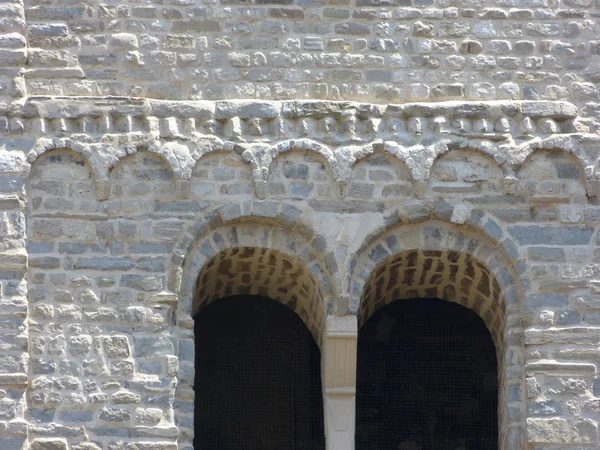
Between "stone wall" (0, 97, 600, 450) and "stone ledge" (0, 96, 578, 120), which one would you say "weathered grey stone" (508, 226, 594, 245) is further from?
"stone ledge" (0, 96, 578, 120)

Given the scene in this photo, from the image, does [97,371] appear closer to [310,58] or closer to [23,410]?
[23,410]

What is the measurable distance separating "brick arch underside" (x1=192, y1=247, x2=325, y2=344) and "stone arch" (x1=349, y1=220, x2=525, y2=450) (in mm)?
372

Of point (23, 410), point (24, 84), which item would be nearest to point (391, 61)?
point (24, 84)

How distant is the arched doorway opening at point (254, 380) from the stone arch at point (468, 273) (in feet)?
6.84

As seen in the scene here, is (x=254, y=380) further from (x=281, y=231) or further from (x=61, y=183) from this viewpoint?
(x=61, y=183)

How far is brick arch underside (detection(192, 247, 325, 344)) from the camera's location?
1416 centimetres

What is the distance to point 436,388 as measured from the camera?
16.5 meters

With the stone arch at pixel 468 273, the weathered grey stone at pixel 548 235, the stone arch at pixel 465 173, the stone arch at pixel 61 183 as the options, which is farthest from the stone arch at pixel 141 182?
the weathered grey stone at pixel 548 235

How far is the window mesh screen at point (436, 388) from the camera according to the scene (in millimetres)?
16469

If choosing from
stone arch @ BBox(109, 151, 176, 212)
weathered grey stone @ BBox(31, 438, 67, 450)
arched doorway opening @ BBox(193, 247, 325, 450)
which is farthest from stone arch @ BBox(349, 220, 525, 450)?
weathered grey stone @ BBox(31, 438, 67, 450)

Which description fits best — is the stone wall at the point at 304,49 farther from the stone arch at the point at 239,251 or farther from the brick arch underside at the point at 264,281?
the brick arch underside at the point at 264,281

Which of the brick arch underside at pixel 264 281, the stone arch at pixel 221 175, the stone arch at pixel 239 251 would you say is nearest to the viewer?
the stone arch at pixel 239 251

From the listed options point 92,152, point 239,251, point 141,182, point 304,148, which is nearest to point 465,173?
point 304,148

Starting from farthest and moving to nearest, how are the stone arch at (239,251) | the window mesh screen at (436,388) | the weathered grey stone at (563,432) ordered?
the window mesh screen at (436,388)
the stone arch at (239,251)
the weathered grey stone at (563,432)
